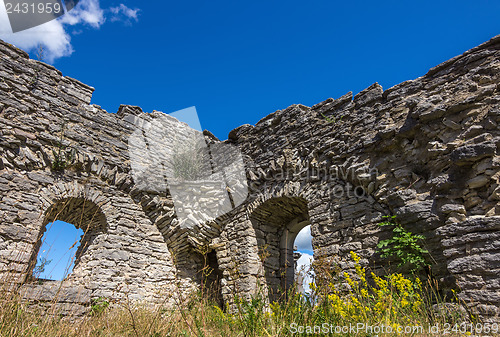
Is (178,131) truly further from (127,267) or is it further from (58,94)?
(127,267)

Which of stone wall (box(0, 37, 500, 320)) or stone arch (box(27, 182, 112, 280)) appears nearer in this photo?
stone wall (box(0, 37, 500, 320))

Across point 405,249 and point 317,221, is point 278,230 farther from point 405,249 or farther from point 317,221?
point 405,249

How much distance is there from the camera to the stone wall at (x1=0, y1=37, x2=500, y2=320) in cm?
406

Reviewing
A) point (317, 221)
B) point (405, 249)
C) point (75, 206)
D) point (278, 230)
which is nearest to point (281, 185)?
point (317, 221)

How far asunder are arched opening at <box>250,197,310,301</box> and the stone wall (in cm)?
3

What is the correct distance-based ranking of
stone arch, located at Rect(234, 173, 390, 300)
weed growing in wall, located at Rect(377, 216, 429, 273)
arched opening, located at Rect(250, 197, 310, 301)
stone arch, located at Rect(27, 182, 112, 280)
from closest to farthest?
weed growing in wall, located at Rect(377, 216, 429, 273) → stone arch, located at Rect(234, 173, 390, 300) → stone arch, located at Rect(27, 182, 112, 280) → arched opening, located at Rect(250, 197, 310, 301)

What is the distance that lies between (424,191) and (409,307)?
180cm

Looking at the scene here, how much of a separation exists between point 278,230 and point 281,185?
1407 mm

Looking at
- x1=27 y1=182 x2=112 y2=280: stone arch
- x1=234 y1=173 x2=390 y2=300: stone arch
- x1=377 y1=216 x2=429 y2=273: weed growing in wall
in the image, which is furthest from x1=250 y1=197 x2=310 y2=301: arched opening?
x1=27 y1=182 x2=112 y2=280: stone arch

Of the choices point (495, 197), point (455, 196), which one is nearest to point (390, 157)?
point (455, 196)

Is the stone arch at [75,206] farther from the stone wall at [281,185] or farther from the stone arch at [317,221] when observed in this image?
the stone arch at [317,221]

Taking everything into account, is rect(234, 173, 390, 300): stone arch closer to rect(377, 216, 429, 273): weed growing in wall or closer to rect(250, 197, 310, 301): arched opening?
rect(250, 197, 310, 301): arched opening

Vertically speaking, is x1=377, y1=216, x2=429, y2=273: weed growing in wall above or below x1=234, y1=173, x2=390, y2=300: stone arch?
below

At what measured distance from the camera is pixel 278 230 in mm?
7359
